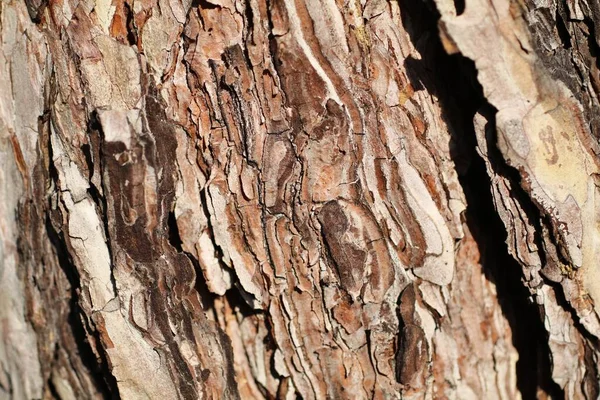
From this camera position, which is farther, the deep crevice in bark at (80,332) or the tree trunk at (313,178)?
the deep crevice in bark at (80,332)

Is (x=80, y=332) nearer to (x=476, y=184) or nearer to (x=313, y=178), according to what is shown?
(x=313, y=178)

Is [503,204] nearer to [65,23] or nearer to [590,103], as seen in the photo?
[590,103]

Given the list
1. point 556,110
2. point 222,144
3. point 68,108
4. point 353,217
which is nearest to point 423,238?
point 353,217

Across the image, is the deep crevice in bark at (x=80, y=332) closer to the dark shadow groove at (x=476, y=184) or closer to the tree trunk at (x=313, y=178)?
the tree trunk at (x=313, y=178)

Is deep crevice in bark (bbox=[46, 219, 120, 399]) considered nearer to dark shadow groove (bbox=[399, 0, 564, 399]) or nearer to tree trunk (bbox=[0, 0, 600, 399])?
tree trunk (bbox=[0, 0, 600, 399])

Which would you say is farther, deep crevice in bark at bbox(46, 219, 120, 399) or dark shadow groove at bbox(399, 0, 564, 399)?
deep crevice in bark at bbox(46, 219, 120, 399)

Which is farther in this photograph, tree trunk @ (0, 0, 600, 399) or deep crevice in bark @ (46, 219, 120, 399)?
deep crevice in bark @ (46, 219, 120, 399)

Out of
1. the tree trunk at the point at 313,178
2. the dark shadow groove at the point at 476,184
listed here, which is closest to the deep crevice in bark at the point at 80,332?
the tree trunk at the point at 313,178

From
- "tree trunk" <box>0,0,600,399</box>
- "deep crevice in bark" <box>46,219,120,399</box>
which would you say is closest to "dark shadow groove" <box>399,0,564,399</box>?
"tree trunk" <box>0,0,600,399</box>
